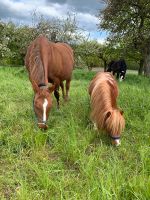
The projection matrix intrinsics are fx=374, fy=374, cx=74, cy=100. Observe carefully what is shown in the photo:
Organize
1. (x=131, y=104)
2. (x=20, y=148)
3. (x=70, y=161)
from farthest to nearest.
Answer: (x=131, y=104), (x=20, y=148), (x=70, y=161)

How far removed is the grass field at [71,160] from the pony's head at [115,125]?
0.68 feet

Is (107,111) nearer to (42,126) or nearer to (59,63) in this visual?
(42,126)

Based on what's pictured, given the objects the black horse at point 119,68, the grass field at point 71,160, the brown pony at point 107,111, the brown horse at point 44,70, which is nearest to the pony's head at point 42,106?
the brown horse at point 44,70

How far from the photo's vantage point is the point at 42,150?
641 centimetres

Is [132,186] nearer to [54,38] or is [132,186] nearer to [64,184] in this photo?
[64,184]

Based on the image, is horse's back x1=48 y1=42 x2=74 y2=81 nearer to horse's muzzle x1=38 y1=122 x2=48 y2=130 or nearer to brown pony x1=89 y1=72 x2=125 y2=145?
brown pony x1=89 y1=72 x2=125 y2=145

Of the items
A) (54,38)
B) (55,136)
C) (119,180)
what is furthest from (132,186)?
(54,38)

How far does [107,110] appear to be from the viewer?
22.5 ft

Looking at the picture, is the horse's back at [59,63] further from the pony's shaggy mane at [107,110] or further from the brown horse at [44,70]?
the pony's shaggy mane at [107,110]

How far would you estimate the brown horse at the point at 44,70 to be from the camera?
7484 mm

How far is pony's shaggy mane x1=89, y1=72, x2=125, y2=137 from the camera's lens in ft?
21.6

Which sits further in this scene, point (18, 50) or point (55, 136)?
point (18, 50)

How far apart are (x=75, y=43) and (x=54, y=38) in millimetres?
2067

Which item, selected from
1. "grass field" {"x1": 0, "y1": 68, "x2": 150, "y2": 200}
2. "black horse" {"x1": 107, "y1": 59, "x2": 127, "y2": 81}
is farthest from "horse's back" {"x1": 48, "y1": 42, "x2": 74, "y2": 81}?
"black horse" {"x1": 107, "y1": 59, "x2": 127, "y2": 81}
